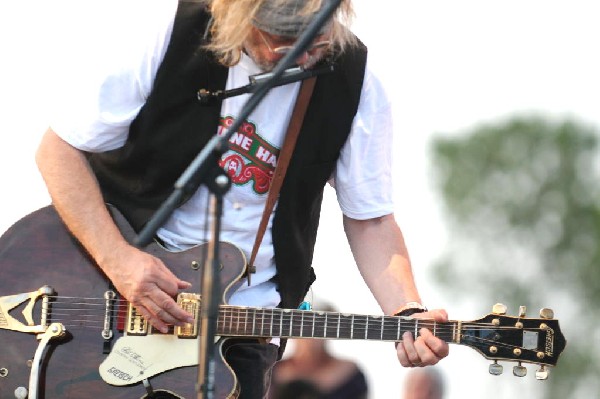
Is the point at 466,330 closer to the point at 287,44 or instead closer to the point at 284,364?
the point at 287,44

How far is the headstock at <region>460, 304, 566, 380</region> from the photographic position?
5.98 meters

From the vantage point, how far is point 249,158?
20.1 ft

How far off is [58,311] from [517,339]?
1825 mm

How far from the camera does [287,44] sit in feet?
19.1

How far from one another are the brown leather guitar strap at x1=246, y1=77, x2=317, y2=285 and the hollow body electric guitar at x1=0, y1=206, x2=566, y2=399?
108 millimetres

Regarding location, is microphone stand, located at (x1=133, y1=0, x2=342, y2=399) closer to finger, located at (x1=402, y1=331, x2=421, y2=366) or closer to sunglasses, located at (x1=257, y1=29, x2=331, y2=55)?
sunglasses, located at (x1=257, y1=29, x2=331, y2=55)

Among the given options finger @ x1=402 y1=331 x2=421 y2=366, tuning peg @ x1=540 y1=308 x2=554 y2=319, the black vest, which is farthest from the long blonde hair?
tuning peg @ x1=540 y1=308 x2=554 y2=319

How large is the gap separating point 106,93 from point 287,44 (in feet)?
2.44

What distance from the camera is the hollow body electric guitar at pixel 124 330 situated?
600 centimetres

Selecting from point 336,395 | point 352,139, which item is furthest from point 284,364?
point 352,139

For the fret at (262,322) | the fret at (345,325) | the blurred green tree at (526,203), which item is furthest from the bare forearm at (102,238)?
the blurred green tree at (526,203)

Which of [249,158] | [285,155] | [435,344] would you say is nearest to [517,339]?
[435,344]

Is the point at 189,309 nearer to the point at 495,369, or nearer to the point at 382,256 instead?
the point at 382,256

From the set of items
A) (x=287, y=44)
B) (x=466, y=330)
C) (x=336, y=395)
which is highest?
(x=287, y=44)
